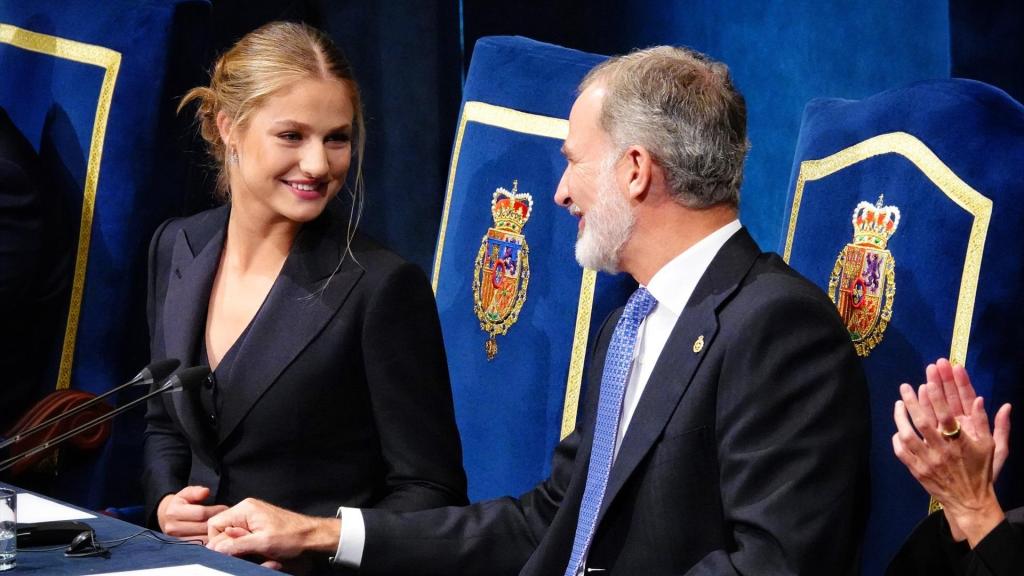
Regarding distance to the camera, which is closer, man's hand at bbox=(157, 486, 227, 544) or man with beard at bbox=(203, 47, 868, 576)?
man with beard at bbox=(203, 47, 868, 576)

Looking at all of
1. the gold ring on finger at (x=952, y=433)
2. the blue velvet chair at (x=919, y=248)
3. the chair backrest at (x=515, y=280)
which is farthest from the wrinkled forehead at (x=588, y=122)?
the gold ring on finger at (x=952, y=433)

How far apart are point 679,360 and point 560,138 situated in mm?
875

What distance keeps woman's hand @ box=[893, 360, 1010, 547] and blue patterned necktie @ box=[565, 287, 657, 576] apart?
41cm

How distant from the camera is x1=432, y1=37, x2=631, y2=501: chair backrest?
2.70 meters

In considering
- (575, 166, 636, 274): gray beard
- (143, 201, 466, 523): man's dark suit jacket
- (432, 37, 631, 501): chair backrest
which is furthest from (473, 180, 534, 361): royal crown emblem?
(575, 166, 636, 274): gray beard

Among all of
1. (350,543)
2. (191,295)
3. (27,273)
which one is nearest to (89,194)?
(27,273)

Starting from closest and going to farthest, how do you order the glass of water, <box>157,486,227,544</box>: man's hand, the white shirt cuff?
the glass of water, the white shirt cuff, <box>157,486,227,544</box>: man's hand

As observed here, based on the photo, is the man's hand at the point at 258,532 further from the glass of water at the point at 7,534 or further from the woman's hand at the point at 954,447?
the woman's hand at the point at 954,447

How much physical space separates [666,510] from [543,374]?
844 mm

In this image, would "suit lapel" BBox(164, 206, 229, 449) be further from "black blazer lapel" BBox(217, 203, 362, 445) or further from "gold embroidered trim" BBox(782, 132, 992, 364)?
"gold embroidered trim" BBox(782, 132, 992, 364)

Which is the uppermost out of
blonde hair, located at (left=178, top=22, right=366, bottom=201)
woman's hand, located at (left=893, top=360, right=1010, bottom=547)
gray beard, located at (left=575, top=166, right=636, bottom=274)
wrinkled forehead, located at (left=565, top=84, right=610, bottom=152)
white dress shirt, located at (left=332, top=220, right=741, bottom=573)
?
blonde hair, located at (left=178, top=22, right=366, bottom=201)

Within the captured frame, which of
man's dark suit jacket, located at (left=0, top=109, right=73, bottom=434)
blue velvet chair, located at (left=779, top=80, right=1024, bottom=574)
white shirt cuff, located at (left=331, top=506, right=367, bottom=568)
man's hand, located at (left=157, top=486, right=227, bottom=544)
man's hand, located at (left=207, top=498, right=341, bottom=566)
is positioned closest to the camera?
blue velvet chair, located at (left=779, top=80, right=1024, bottom=574)

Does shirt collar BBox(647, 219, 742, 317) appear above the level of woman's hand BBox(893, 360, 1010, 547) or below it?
above

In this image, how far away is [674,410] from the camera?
1925mm
